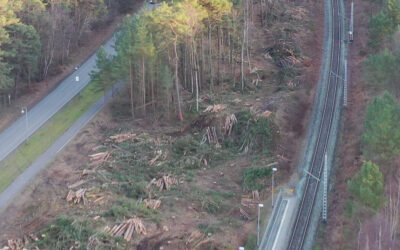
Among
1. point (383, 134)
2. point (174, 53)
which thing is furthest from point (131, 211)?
point (174, 53)

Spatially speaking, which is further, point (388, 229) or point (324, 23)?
point (324, 23)

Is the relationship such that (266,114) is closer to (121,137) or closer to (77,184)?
(121,137)

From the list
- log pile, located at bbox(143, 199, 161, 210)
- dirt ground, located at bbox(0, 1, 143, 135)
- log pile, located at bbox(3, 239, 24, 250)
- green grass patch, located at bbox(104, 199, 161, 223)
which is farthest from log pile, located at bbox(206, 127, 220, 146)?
log pile, located at bbox(3, 239, 24, 250)

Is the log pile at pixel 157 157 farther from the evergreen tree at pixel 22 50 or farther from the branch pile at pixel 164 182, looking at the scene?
the evergreen tree at pixel 22 50

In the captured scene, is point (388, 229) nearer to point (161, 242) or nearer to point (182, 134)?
point (161, 242)

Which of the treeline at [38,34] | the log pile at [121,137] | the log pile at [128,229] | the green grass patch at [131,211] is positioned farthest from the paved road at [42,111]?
the log pile at [128,229]

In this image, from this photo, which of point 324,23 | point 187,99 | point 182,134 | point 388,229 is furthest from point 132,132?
point 324,23
